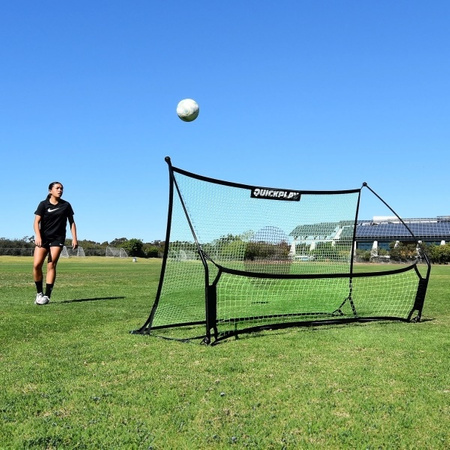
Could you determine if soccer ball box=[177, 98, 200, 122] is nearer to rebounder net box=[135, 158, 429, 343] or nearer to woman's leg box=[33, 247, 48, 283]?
rebounder net box=[135, 158, 429, 343]

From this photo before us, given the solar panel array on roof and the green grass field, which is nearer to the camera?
the green grass field

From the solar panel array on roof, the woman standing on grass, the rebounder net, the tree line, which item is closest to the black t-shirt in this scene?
the woman standing on grass

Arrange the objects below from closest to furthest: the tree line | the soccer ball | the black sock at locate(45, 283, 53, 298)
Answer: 1. the soccer ball
2. the black sock at locate(45, 283, 53, 298)
3. the tree line

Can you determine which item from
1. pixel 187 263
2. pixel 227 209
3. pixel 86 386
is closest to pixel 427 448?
pixel 86 386

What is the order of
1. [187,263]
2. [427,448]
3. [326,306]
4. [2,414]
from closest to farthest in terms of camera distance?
[427,448] < [2,414] < [187,263] < [326,306]

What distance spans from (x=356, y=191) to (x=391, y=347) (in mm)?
3478

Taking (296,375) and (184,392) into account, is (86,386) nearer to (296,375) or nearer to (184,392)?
(184,392)

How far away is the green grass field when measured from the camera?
2752 mm

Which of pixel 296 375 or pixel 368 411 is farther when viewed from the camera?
pixel 296 375

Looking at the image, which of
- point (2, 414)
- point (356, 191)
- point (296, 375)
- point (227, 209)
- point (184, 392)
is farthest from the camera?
point (356, 191)

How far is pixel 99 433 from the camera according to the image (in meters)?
2.76

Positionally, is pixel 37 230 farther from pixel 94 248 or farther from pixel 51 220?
pixel 94 248

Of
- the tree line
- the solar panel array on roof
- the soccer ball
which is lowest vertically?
the tree line

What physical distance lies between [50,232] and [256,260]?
11.8 ft
